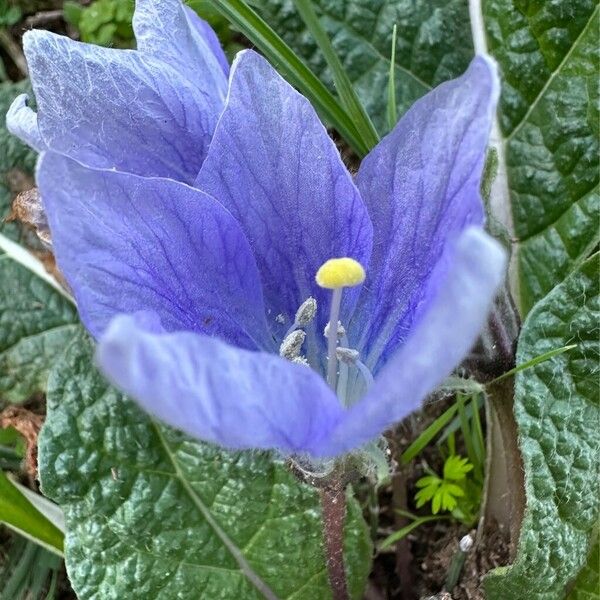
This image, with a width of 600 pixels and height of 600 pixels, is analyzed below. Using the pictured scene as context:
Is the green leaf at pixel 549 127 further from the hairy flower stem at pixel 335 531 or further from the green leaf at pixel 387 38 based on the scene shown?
the hairy flower stem at pixel 335 531

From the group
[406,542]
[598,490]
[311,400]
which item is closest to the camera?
[311,400]

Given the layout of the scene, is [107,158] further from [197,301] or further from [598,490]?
[598,490]

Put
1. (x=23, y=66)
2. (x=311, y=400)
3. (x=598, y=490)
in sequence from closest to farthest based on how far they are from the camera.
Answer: (x=311, y=400), (x=598, y=490), (x=23, y=66)

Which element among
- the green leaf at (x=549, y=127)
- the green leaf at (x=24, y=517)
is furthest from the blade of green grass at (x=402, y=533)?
the green leaf at (x=24, y=517)

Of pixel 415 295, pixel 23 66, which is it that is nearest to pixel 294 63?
pixel 415 295

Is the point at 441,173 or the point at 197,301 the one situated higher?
the point at 441,173

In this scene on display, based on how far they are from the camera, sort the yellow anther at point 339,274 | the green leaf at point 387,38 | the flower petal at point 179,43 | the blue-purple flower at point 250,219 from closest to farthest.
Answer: the blue-purple flower at point 250,219, the yellow anther at point 339,274, the flower petal at point 179,43, the green leaf at point 387,38

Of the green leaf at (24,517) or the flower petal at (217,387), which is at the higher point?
the flower petal at (217,387)

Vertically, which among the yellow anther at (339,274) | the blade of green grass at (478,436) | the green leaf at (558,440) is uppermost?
the yellow anther at (339,274)
